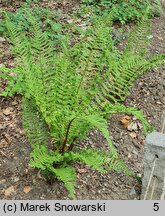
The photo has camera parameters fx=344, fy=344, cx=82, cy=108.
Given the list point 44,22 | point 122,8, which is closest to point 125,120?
point 44,22

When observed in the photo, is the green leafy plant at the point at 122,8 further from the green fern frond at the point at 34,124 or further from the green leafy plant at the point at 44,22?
the green fern frond at the point at 34,124

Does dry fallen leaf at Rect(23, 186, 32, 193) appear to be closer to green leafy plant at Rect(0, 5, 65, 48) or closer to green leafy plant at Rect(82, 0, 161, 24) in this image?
green leafy plant at Rect(0, 5, 65, 48)

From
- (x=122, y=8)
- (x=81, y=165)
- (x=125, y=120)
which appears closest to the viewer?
(x=81, y=165)

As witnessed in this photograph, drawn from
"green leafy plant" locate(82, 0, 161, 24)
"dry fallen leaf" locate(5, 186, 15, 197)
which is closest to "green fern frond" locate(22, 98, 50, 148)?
"dry fallen leaf" locate(5, 186, 15, 197)

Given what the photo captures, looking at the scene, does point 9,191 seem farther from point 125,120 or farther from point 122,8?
point 122,8

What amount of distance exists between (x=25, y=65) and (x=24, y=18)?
209 centimetres

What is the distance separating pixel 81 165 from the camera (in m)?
3.54

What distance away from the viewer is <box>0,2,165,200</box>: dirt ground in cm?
324

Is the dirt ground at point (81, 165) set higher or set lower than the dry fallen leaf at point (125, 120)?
lower

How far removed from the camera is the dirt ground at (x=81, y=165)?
3.24 m

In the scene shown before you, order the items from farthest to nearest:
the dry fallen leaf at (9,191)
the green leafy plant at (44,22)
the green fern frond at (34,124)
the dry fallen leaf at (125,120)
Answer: the green leafy plant at (44,22) < the dry fallen leaf at (125,120) < the dry fallen leaf at (9,191) < the green fern frond at (34,124)

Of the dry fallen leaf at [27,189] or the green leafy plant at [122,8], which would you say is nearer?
the dry fallen leaf at [27,189]

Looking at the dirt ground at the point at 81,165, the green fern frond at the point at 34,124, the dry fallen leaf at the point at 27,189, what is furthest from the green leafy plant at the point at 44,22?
the dry fallen leaf at the point at 27,189

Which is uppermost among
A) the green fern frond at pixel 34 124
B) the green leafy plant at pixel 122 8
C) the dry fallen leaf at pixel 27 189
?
the green leafy plant at pixel 122 8
